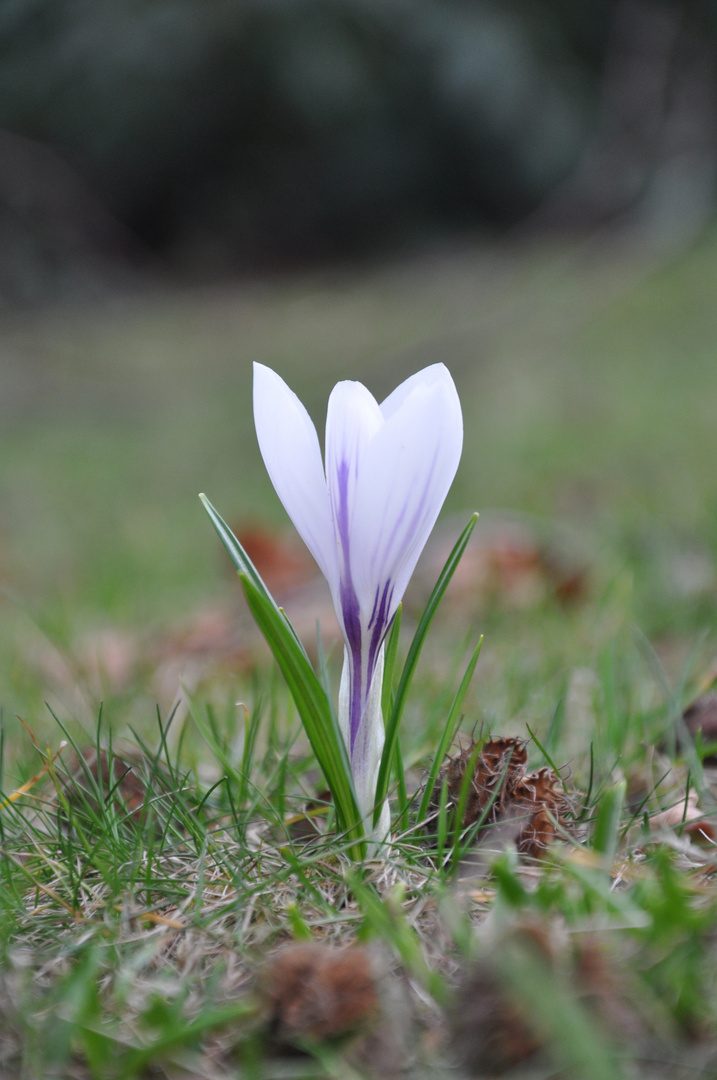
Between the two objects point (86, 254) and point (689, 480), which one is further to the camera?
point (86, 254)

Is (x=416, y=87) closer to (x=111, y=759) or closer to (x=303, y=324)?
(x=303, y=324)

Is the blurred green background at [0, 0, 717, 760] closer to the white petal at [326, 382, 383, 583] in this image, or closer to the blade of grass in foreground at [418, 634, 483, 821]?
the blade of grass in foreground at [418, 634, 483, 821]

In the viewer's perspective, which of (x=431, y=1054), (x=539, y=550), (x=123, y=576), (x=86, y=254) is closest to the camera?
(x=431, y=1054)

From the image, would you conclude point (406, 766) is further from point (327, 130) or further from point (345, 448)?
point (327, 130)

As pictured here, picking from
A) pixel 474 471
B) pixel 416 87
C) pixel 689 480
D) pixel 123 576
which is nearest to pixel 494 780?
pixel 123 576

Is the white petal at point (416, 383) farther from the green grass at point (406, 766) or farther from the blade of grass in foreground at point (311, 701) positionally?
the green grass at point (406, 766)

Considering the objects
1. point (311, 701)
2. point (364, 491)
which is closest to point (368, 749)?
point (311, 701)
